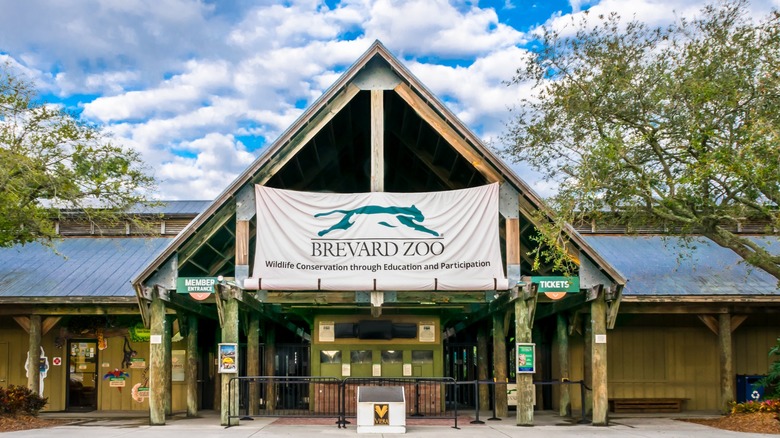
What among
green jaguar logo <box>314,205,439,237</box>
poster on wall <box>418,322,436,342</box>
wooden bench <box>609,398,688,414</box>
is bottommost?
wooden bench <box>609,398,688,414</box>

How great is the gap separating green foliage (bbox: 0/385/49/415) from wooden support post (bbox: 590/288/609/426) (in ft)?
43.0

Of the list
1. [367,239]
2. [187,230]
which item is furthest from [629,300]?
[187,230]

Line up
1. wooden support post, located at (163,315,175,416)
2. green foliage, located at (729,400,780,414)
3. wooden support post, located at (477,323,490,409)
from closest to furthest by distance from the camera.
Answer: green foliage, located at (729,400,780,414) < wooden support post, located at (163,315,175,416) < wooden support post, located at (477,323,490,409)

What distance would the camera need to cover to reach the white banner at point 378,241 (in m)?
16.7

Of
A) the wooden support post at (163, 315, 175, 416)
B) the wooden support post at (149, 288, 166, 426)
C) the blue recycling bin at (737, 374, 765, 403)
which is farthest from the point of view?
the blue recycling bin at (737, 374, 765, 403)

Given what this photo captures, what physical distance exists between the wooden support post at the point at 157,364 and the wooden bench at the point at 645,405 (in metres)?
12.2

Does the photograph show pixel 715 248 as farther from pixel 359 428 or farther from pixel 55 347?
pixel 55 347

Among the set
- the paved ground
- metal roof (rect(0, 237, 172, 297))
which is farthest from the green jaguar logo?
metal roof (rect(0, 237, 172, 297))

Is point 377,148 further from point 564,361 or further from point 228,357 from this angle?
point 564,361

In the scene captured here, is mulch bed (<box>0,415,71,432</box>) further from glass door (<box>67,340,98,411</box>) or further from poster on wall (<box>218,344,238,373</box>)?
poster on wall (<box>218,344,238,373</box>)

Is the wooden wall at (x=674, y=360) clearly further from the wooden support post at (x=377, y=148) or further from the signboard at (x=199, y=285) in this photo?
the signboard at (x=199, y=285)

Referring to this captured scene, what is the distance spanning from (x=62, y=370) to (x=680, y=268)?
18.1 metres

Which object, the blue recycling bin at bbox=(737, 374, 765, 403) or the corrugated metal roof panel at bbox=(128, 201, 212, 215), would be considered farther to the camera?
the corrugated metal roof panel at bbox=(128, 201, 212, 215)

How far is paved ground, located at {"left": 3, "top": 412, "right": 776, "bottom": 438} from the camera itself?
15180 mm
